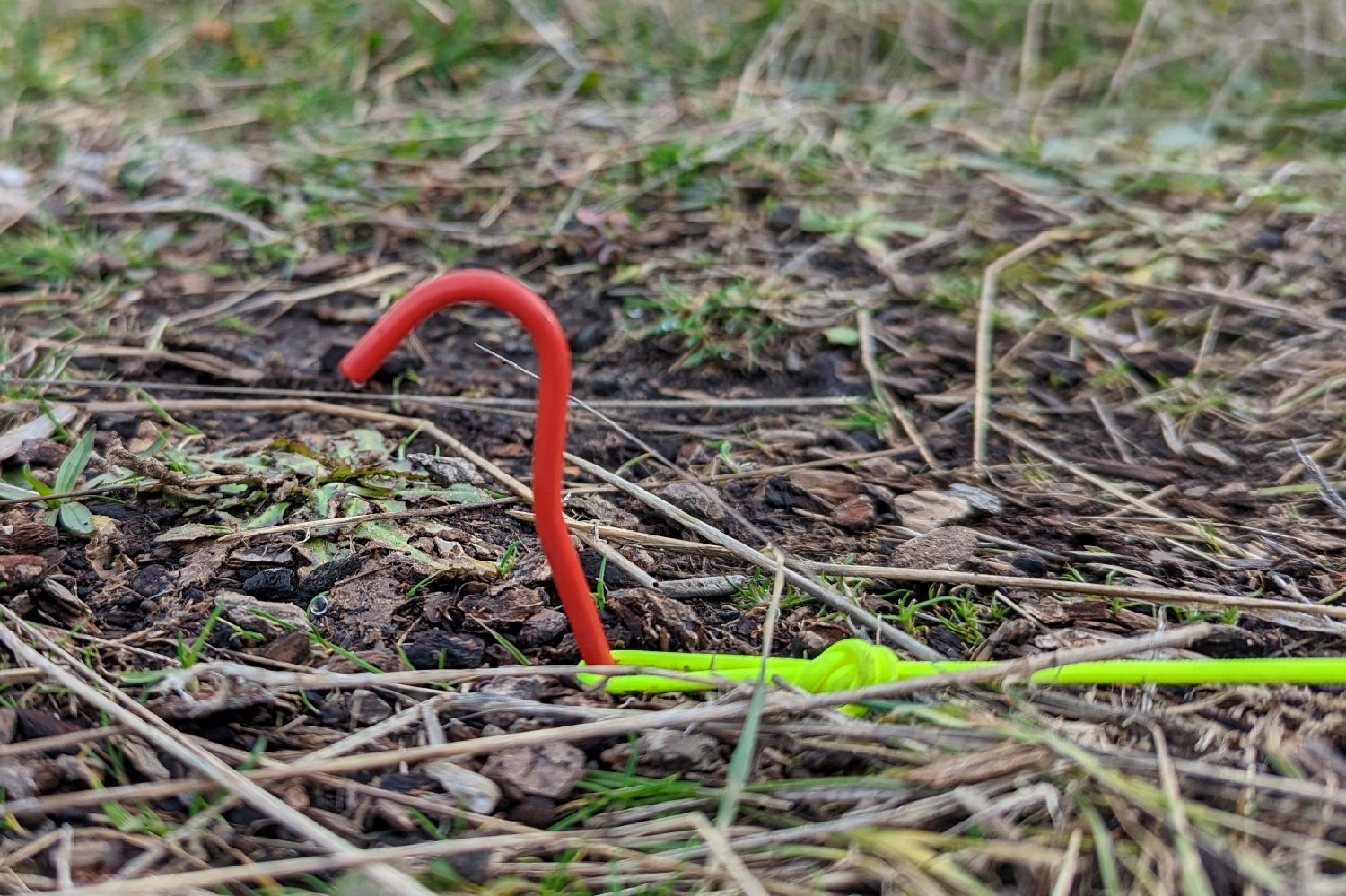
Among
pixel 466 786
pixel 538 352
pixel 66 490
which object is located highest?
pixel 538 352

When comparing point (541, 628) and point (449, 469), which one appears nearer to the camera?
point (541, 628)

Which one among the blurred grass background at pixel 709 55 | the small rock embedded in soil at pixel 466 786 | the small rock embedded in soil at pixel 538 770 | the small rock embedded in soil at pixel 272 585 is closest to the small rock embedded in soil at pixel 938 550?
the small rock embedded in soil at pixel 538 770

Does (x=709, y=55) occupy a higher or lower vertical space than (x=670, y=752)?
higher

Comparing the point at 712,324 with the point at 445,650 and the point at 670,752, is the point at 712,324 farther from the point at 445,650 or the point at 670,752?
the point at 670,752

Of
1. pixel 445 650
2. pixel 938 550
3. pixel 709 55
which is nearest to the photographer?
pixel 445 650

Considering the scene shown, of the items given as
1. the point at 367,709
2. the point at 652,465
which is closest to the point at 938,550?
the point at 652,465

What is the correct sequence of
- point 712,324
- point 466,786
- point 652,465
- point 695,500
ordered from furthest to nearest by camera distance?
point 712,324 → point 652,465 → point 695,500 → point 466,786

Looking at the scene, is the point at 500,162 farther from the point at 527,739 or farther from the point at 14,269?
the point at 527,739

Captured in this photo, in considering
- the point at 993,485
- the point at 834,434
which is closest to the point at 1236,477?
the point at 993,485
